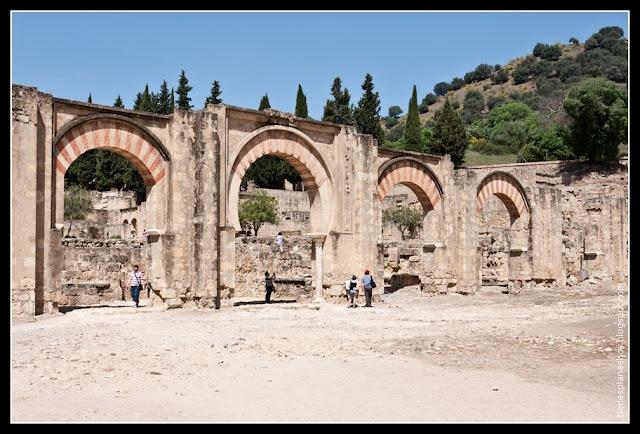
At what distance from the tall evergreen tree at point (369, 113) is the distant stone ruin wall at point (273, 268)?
24.9 metres

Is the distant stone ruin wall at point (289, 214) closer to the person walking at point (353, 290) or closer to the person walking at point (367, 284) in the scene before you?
the person walking at point (353, 290)

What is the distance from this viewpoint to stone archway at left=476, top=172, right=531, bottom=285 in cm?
2025

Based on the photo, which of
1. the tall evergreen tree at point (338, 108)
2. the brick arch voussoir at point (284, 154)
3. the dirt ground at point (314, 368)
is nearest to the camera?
the dirt ground at point (314, 368)

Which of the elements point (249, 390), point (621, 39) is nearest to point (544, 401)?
point (249, 390)

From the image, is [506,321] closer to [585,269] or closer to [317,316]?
[317,316]

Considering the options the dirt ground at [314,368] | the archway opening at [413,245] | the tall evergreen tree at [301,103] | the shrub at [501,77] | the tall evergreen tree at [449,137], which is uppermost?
the shrub at [501,77]

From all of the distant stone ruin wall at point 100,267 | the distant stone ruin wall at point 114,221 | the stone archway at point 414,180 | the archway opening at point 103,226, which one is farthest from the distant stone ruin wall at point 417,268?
the distant stone ruin wall at point 114,221

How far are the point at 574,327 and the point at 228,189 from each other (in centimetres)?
709

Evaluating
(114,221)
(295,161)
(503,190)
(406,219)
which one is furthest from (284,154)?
(114,221)

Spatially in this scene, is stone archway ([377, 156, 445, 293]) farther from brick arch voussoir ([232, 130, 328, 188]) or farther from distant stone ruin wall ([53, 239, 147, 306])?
distant stone ruin wall ([53, 239, 147, 306])

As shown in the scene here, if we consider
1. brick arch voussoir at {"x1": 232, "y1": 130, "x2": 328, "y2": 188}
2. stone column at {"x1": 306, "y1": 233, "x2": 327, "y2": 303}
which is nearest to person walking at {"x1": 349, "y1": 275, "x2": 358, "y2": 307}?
stone column at {"x1": 306, "y1": 233, "x2": 327, "y2": 303}

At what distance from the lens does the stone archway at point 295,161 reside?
575 inches

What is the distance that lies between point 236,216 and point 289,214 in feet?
80.8

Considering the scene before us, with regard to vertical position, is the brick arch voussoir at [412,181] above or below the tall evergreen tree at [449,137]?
below
